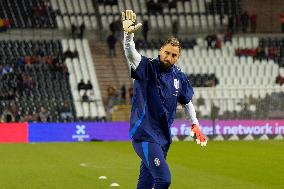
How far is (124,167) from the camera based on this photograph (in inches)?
800

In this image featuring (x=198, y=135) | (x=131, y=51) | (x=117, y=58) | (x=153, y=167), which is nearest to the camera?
(x=131, y=51)

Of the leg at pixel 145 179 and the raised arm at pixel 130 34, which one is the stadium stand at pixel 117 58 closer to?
the leg at pixel 145 179

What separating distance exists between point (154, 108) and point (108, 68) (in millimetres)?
37991

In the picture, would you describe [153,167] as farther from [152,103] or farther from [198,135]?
[198,135]

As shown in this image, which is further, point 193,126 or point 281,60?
point 281,60

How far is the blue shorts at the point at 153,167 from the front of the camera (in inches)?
348

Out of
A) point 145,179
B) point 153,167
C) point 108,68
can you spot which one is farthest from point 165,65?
point 108,68

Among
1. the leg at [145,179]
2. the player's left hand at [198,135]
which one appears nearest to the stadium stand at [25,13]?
the player's left hand at [198,135]

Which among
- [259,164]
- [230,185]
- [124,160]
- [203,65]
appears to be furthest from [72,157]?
[203,65]

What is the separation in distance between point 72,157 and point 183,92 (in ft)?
50.7

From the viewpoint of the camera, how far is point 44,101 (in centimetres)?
4088

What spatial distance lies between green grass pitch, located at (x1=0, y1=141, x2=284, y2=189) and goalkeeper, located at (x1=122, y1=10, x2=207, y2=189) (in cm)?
588

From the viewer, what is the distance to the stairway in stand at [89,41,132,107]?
45.6 meters

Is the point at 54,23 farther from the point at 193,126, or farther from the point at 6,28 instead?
the point at 193,126
